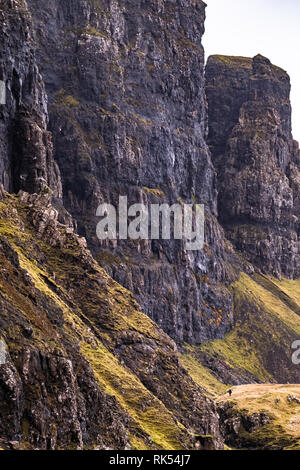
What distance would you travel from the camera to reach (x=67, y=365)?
135 m

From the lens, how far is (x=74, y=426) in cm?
13250

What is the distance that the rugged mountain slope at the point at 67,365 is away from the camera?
124812 millimetres

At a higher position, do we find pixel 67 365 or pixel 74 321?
pixel 74 321

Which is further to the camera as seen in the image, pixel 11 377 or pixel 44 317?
pixel 44 317

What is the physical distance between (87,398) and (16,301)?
20134mm

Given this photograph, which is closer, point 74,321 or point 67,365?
point 67,365

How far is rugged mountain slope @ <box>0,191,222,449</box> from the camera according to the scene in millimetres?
124812

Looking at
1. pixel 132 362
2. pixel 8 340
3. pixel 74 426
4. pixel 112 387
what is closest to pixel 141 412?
pixel 112 387

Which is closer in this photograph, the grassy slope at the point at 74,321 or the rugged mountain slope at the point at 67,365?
the rugged mountain slope at the point at 67,365

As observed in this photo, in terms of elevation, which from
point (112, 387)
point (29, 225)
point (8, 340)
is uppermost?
point (29, 225)

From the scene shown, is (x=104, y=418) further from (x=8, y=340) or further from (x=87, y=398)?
(x=8, y=340)

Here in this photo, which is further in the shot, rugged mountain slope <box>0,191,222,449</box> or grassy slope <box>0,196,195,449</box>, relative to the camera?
grassy slope <box>0,196,195,449</box>
